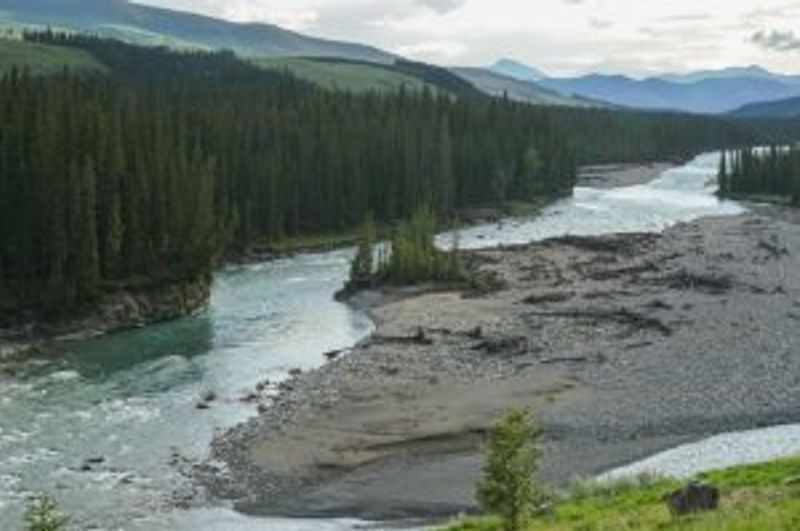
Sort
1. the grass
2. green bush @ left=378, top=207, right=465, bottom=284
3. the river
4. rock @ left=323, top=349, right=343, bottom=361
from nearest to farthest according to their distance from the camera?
the grass → the river → rock @ left=323, top=349, right=343, bottom=361 → green bush @ left=378, top=207, right=465, bottom=284

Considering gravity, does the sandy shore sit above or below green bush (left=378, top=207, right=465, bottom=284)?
below

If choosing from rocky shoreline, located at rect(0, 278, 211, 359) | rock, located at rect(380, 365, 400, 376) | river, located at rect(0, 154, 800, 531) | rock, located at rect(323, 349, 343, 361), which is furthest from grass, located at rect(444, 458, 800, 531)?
rocky shoreline, located at rect(0, 278, 211, 359)

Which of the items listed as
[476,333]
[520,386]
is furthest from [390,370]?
[476,333]

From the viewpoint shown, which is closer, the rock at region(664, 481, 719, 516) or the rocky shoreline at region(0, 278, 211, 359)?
the rock at region(664, 481, 719, 516)

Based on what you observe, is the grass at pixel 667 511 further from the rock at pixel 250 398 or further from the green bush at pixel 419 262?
the green bush at pixel 419 262

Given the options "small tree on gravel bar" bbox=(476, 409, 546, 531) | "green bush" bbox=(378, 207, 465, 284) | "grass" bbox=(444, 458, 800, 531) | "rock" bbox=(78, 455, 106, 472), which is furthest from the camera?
"green bush" bbox=(378, 207, 465, 284)

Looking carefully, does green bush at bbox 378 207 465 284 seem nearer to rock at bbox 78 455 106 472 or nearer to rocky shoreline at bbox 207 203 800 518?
rocky shoreline at bbox 207 203 800 518

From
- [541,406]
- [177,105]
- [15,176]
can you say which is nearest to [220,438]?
[541,406]

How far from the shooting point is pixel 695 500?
103ft

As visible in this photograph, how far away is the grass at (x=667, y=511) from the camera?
27.8 m

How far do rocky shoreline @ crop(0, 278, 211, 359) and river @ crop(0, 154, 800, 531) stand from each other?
4.53ft

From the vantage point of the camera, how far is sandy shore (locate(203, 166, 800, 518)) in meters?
51.6

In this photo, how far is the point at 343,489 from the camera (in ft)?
164

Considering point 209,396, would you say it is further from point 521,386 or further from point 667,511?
point 667,511
